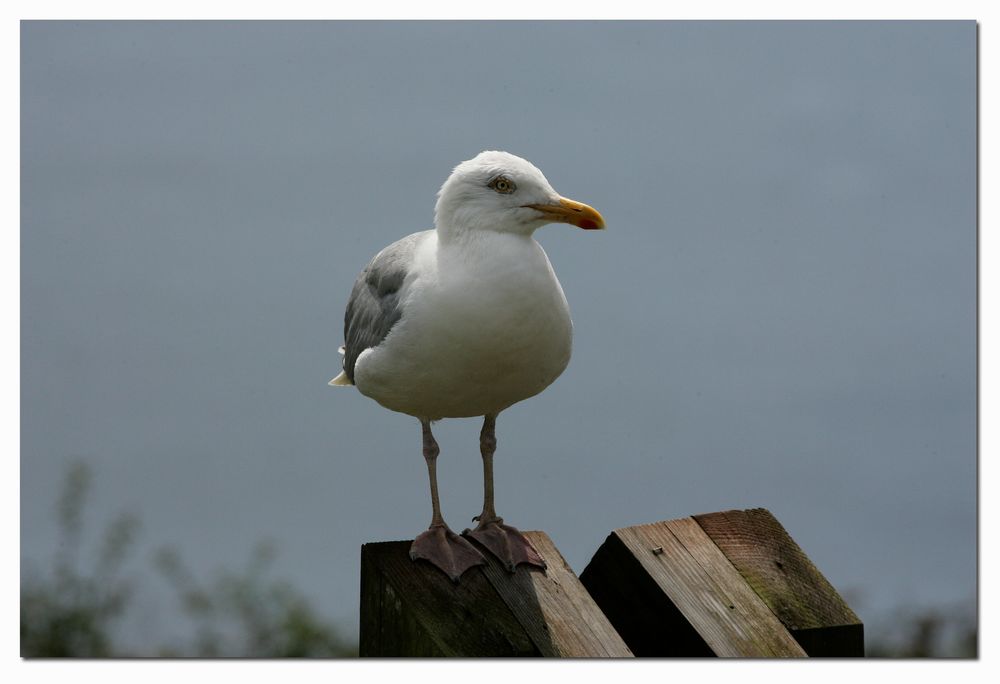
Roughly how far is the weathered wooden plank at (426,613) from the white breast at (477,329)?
1.60 feet

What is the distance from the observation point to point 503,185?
3.82 metres

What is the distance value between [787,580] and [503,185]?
1464 mm

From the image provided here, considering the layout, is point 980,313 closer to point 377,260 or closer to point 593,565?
point 593,565

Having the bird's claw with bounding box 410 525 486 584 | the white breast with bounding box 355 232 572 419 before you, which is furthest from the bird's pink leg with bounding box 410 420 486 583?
the white breast with bounding box 355 232 572 419

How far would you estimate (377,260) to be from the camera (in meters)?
4.25

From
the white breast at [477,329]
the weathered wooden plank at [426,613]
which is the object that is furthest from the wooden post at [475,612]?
the white breast at [477,329]

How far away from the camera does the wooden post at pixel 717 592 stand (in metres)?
3.68

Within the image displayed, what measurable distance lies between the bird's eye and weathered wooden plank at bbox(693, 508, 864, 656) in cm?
117

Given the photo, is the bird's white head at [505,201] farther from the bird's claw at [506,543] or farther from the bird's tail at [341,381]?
the bird's tail at [341,381]

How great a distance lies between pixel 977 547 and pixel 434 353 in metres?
2.18

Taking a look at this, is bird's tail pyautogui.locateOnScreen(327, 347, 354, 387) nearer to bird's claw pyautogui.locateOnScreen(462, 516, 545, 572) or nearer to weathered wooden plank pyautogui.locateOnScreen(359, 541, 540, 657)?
bird's claw pyautogui.locateOnScreen(462, 516, 545, 572)

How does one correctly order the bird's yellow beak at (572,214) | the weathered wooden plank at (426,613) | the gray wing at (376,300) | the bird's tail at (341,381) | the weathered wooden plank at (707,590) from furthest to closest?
the bird's tail at (341,381) < the gray wing at (376,300) < the bird's yellow beak at (572,214) < the weathered wooden plank at (707,590) < the weathered wooden plank at (426,613)

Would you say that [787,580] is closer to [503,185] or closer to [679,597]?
[679,597]

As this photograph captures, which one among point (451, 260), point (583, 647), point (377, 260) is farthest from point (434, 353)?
point (583, 647)
